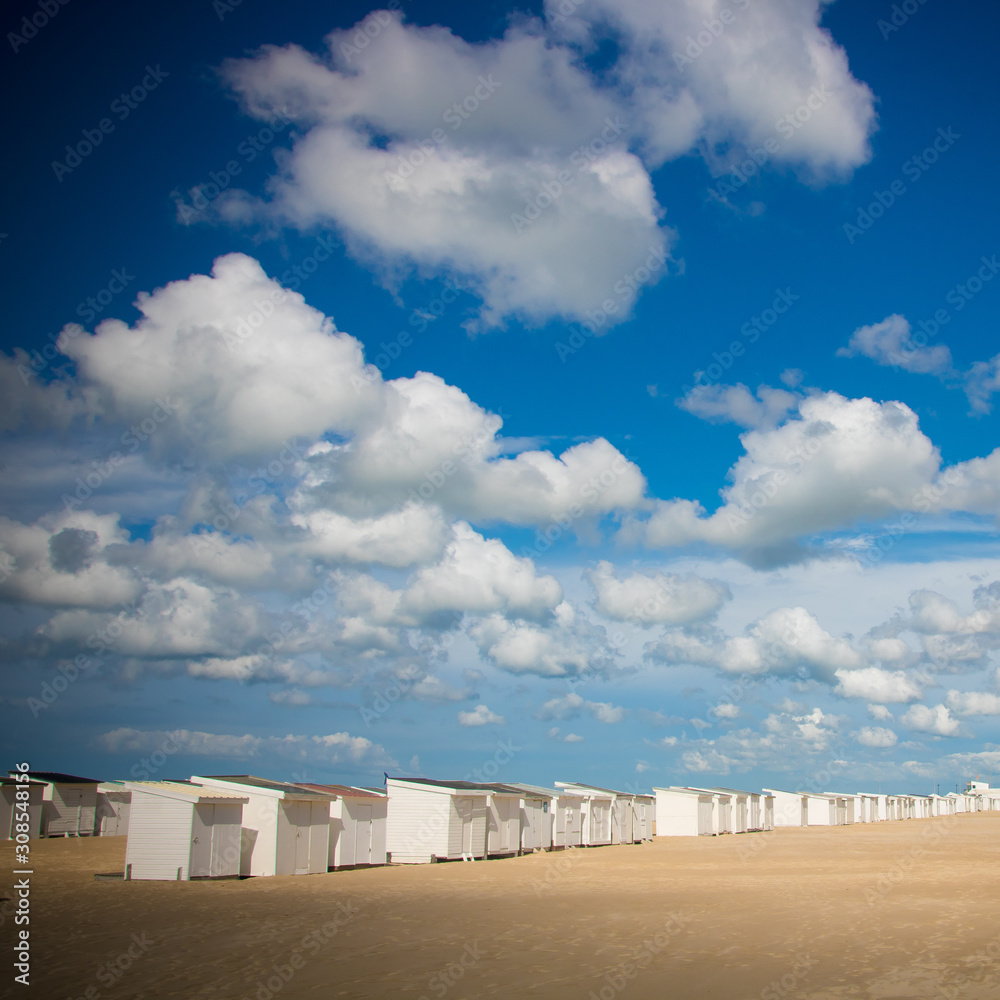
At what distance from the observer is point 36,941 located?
17547mm

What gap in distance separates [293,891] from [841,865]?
2132 cm

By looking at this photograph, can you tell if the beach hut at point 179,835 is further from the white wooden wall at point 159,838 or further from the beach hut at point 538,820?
the beach hut at point 538,820

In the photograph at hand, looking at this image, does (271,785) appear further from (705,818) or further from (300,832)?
(705,818)

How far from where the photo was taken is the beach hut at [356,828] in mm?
31234

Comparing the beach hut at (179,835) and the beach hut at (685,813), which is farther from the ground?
the beach hut at (179,835)

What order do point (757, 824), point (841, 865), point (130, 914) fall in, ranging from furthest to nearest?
1. point (757, 824)
2. point (841, 865)
3. point (130, 914)

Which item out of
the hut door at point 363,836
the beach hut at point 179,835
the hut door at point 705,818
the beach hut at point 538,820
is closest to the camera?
the beach hut at point 179,835

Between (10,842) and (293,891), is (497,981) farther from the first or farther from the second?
(10,842)

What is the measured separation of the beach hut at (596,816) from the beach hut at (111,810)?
982 inches

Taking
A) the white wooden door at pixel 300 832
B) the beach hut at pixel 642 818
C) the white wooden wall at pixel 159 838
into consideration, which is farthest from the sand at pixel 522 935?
the beach hut at pixel 642 818

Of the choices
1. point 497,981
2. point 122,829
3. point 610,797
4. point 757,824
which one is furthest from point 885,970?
point 757,824

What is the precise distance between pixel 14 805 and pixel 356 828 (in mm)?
20476

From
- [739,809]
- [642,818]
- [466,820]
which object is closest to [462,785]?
[466,820]

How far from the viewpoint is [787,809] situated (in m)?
75.2
